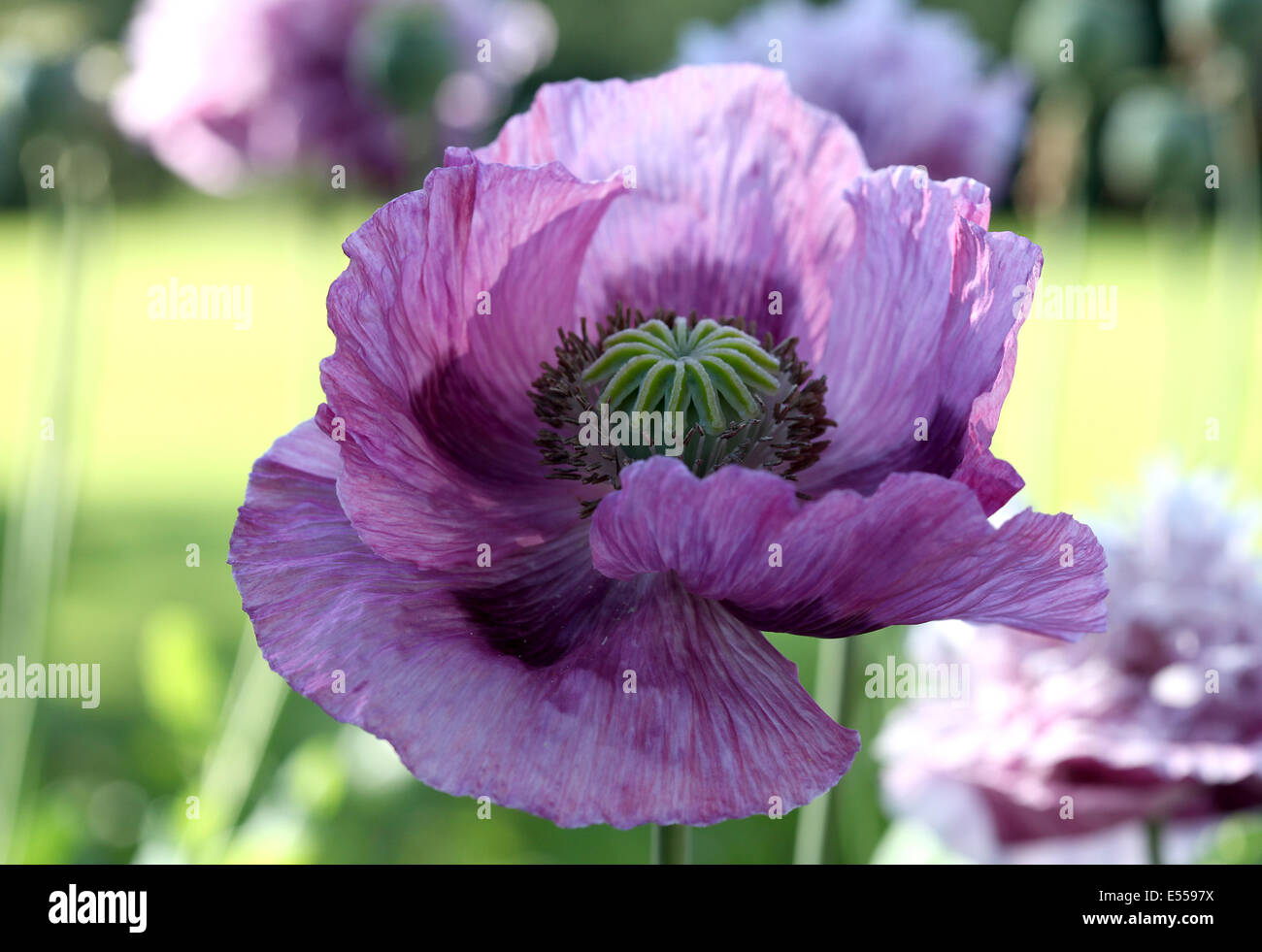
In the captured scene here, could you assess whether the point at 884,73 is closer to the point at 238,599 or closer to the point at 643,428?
the point at 643,428

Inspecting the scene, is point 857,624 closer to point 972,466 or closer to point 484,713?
point 972,466

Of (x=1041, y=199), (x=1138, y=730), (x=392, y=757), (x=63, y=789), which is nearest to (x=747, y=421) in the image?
(x=1138, y=730)

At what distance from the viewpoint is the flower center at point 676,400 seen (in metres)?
0.88

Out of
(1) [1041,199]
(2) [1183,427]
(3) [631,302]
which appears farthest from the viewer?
(2) [1183,427]

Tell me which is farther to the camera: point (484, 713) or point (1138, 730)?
point (1138, 730)

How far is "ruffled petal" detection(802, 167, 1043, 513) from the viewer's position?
78 cm

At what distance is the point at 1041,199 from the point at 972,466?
134 centimetres

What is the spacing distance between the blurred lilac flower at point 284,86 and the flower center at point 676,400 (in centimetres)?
115

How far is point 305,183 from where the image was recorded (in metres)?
2.31

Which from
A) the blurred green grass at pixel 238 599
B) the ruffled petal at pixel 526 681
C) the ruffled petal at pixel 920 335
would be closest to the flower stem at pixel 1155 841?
the blurred green grass at pixel 238 599

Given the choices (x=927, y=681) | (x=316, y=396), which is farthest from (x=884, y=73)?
(x=316, y=396)

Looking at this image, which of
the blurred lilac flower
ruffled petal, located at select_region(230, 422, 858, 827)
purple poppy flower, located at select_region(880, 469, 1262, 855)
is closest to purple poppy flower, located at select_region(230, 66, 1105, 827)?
ruffled petal, located at select_region(230, 422, 858, 827)

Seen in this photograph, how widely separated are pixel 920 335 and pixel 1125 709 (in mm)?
452

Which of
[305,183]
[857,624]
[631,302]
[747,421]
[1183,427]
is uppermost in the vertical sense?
[305,183]
